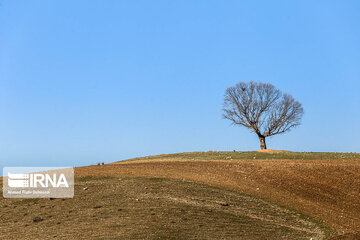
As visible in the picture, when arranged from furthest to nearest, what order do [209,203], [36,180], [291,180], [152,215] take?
[291,180] → [36,180] → [209,203] → [152,215]

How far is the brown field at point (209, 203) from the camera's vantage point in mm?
16344

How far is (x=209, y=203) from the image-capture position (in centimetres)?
1947

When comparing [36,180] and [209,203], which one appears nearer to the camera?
[209,203]

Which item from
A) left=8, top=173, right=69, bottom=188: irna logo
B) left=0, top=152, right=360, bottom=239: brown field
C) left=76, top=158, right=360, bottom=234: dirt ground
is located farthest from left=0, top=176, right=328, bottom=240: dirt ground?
left=8, top=173, right=69, bottom=188: irna logo

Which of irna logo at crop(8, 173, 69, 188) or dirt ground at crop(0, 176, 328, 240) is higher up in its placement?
irna logo at crop(8, 173, 69, 188)


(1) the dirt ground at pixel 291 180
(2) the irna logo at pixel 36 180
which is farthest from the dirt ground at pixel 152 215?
(2) the irna logo at pixel 36 180

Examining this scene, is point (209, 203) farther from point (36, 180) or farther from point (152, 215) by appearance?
point (36, 180)

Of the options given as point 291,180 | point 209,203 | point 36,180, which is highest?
point 36,180

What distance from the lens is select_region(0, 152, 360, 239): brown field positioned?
1634 centimetres

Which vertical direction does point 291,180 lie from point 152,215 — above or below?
above

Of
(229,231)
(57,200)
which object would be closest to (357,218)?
(229,231)

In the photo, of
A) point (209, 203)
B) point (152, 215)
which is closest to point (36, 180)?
point (152, 215)

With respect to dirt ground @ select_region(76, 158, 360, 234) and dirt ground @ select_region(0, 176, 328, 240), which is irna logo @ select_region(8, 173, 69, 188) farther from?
dirt ground @ select_region(0, 176, 328, 240)

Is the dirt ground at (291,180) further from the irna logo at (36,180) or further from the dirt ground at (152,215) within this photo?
the irna logo at (36,180)
